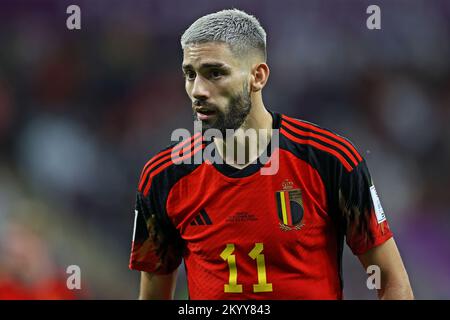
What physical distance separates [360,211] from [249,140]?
0.59 meters

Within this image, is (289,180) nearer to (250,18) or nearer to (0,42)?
(250,18)

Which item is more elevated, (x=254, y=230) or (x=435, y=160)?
(x=435, y=160)

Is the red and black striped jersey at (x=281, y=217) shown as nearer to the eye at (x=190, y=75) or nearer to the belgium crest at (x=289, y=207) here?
the belgium crest at (x=289, y=207)

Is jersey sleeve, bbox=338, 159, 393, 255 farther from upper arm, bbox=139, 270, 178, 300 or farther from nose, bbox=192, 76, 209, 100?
upper arm, bbox=139, 270, 178, 300

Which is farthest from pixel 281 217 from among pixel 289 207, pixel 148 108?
pixel 148 108

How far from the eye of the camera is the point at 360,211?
3059 millimetres

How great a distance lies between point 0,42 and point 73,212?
1.90m

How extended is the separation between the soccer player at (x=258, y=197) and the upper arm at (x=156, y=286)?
0.24m

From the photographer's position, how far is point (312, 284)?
304cm

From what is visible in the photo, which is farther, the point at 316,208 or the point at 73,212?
the point at 73,212

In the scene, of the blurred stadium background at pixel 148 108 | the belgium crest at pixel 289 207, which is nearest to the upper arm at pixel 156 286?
the belgium crest at pixel 289 207

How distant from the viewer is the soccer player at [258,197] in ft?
9.93
